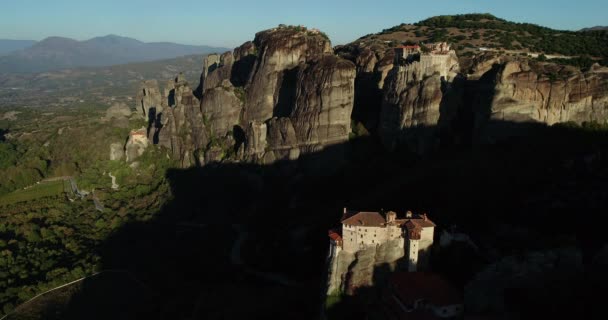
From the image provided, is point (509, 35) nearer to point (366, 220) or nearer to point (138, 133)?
point (366, 220)

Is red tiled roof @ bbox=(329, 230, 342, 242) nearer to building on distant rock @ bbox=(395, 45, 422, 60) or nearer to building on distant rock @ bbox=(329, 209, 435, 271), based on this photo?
building on distant rock @ bbox=(329, 209, 435, 271)

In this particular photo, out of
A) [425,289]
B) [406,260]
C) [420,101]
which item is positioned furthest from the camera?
[420,101]

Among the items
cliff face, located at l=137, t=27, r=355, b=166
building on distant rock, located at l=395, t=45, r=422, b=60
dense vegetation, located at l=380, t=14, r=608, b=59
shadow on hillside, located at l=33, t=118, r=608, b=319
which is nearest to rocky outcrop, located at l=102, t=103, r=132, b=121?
cliff face, located at l=137, t=27, r=355, b=166

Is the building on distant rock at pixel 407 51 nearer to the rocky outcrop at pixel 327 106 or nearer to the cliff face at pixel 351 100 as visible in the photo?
the cliff face at pixel 351 100

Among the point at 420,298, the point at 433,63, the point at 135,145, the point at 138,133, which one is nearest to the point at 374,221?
the point at 420,298

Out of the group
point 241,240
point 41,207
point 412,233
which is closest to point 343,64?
point 241,240

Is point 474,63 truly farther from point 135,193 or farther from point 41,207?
point 41,207
